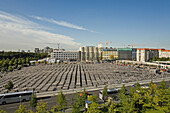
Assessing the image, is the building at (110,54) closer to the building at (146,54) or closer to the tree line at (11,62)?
the building at (146,54)

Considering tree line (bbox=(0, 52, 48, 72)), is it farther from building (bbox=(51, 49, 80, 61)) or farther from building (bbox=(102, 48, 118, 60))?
building (bbox=(102, 48, 118, 60))

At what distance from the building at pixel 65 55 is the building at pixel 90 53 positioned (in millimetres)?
7123

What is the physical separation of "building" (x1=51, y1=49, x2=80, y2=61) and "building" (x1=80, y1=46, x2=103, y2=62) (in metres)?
7.12

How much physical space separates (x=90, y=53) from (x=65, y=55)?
3002 cm

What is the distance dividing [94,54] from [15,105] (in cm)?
10577

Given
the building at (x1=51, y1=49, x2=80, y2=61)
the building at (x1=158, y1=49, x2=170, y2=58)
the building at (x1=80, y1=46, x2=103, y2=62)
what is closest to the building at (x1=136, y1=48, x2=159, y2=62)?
the building at (x1=158, y1=49, x2=170, y2=58)

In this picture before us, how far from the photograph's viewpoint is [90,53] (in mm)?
119875

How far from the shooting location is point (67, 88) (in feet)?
91.1

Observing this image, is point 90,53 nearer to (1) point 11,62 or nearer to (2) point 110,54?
(2) point 110,54

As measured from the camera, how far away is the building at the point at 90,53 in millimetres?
118812

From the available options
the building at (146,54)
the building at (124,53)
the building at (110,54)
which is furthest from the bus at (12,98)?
the building at (124,53)

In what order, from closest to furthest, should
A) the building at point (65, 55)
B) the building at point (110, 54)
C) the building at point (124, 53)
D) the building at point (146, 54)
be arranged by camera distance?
1. the building at point (146, 54)
2. the building at point (110, 54)
3. the building at point (124, 53)
4. the building at point (65, 55)

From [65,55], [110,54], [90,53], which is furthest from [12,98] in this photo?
[110,54]

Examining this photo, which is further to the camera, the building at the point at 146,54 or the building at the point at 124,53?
the building at the point at 124,53
